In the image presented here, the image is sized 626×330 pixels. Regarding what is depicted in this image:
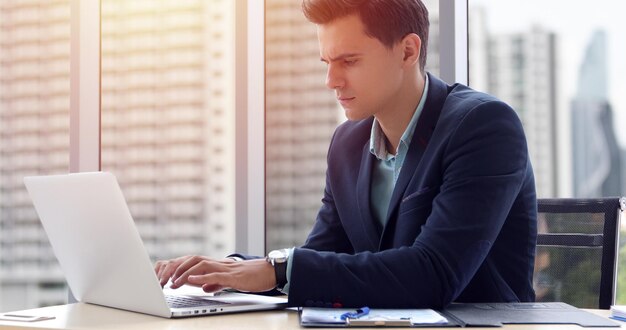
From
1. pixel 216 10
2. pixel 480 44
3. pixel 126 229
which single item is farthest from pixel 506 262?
pixel 216 10

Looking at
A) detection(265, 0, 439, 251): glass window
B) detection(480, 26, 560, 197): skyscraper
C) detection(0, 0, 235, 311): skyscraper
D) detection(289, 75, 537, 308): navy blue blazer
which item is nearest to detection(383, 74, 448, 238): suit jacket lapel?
detection(289, 75, 537, 308): navy blue blazer

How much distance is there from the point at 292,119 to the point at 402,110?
173cm

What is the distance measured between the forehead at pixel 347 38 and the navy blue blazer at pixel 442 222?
195mm

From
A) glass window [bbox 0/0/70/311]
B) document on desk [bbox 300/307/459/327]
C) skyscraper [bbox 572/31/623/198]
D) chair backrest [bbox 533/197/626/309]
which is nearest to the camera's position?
document on desk [bbox 300/307/459/327]

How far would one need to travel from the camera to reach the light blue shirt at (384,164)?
75.7 inches

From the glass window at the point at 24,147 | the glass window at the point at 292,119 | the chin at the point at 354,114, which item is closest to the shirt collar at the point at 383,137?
the chin at the point at 354,114

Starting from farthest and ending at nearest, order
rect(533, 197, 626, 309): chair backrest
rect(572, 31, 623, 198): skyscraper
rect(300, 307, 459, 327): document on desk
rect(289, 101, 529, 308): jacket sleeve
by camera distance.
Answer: rect(572, 31, 623, 198): skyscraper
rect(533, 197, 626, 309): chair backrest
rect(289, 101, 529, 308): jacket sleeve
rect(300, 307, 459, 327): document on desk

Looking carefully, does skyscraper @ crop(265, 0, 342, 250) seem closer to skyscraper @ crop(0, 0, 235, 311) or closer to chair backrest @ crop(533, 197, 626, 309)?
skyscraper @ crop(0, 0, 235, 311)

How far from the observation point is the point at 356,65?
6.08 ft

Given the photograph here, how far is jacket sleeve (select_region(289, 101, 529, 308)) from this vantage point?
1.54m

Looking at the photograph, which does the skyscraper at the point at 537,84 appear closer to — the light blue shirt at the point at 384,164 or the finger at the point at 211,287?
the light blue shirt at the point at 384,164

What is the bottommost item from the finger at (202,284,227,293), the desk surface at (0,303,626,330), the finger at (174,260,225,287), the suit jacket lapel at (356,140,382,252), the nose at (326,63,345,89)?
the desk surface at (0,303,626,330)

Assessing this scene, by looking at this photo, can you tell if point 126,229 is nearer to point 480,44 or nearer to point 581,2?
point 480,44

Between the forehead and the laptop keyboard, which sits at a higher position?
the forehead
